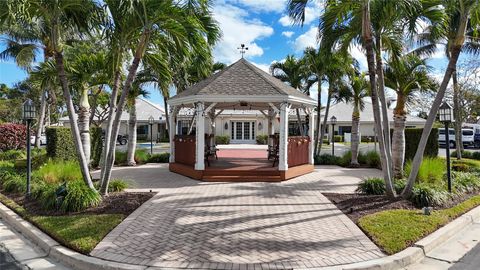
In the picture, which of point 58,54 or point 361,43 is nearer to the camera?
point 58,54

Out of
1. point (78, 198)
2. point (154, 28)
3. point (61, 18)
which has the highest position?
point (61, 18)

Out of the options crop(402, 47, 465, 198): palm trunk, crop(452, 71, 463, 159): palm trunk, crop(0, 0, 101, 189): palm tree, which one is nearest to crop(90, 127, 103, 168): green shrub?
crop(0, 0, 101, 189): palm tree

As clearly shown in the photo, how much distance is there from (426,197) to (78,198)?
7.69 m

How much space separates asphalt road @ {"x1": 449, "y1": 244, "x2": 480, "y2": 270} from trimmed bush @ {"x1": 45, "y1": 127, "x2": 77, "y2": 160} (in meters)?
13.4

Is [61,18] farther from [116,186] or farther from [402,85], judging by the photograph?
[402,85]

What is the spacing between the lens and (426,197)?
27.6 ft

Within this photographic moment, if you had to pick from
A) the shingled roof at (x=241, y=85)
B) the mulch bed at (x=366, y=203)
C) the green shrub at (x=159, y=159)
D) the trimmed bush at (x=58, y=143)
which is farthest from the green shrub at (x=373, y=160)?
the trimmed bush at (x=58, y=143)

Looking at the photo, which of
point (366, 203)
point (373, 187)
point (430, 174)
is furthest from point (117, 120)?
point (430, 174)

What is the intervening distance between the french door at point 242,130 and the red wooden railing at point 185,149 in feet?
73.8

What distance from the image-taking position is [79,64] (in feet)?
43.0

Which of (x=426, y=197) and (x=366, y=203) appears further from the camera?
(x=366, y=203)

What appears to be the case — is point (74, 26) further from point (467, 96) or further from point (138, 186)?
point (467, 96)

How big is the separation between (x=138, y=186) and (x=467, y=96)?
24893 mm

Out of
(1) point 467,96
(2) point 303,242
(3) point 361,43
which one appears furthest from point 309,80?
(2) point 303,242
